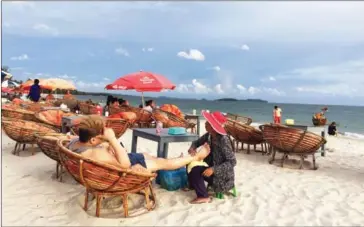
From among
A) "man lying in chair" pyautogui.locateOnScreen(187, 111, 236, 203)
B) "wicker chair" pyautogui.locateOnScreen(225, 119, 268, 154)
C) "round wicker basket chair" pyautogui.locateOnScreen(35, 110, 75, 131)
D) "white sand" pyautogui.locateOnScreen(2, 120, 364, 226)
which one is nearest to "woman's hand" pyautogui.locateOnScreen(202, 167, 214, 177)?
"man lying in chair" pyautogui.locateOnScreen(187, 111, 236, 203)

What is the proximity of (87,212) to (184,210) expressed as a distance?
3.35ft

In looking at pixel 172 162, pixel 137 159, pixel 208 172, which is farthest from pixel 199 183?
pixel 137 159

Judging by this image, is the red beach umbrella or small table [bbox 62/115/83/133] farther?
the red beach umbrella

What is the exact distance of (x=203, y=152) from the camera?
4.44 m

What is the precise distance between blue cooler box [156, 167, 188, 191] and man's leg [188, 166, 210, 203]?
36cm

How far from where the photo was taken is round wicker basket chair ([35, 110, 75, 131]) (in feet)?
25.6

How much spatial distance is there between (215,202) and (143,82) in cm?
632

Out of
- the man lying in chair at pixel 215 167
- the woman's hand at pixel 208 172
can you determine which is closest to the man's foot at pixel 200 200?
the man lying in chair at pixel 215 167

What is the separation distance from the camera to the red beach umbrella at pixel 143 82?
9.96 m

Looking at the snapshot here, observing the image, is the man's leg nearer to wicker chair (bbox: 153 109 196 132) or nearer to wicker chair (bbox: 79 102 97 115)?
wicker chair (bbox: 153 109 196 132)

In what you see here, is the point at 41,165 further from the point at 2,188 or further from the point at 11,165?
the point at 2,188

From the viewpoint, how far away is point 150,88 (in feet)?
33.3

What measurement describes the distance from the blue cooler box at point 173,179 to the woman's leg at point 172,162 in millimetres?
308

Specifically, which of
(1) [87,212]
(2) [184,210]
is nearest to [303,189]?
(2) [184,210]
